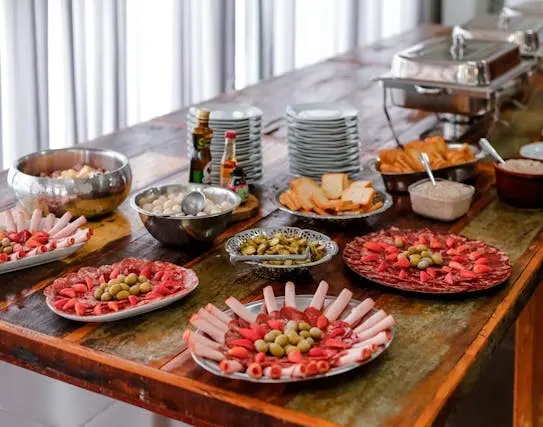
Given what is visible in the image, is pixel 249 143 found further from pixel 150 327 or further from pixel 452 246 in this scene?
pixel 150 327

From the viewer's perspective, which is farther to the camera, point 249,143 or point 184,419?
point 249,143

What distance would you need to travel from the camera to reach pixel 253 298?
159 cm

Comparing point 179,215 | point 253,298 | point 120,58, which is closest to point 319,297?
point 253,298

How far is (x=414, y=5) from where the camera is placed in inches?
249

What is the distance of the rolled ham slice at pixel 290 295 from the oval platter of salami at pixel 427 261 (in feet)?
0.58

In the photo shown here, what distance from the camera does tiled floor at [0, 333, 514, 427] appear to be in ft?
8.57

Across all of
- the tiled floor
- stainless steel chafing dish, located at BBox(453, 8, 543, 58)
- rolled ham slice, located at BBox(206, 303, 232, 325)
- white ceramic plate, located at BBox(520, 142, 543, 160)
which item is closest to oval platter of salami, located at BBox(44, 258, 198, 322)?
rolled ham slice, located at BBox(206, 303, 232, 325)

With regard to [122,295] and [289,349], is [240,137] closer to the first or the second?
[122,295]

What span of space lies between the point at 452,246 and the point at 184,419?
666 mm

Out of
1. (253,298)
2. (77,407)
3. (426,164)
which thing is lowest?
(77,407)

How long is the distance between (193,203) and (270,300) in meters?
0.38

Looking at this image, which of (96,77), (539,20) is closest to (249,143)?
(96,77)

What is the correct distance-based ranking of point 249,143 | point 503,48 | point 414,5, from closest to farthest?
point 249,143
point 503,48
point 414,5

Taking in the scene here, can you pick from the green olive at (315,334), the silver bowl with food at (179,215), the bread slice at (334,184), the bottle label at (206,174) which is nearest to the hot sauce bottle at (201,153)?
the bottle label at (206,174)
